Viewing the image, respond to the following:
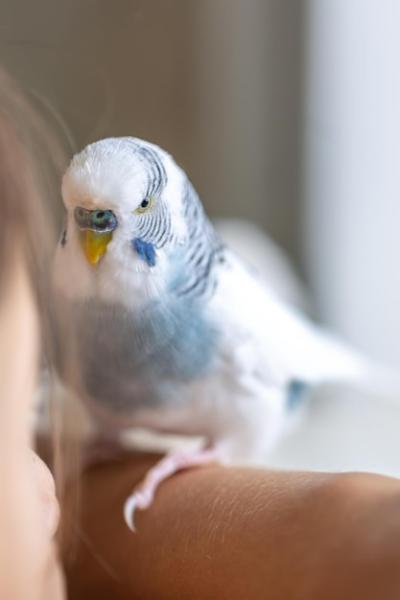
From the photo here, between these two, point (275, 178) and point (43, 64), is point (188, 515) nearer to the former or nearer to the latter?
point (43, 64)

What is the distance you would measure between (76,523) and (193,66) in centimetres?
113

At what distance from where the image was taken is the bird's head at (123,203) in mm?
472

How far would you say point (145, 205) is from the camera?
1.64ft

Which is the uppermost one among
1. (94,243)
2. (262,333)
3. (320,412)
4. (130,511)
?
(94,243)

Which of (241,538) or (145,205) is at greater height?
(145,205)

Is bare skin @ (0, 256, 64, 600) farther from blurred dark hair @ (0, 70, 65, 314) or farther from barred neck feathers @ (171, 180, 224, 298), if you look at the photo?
barred neck feathers @ (171, 180, 224, 298)

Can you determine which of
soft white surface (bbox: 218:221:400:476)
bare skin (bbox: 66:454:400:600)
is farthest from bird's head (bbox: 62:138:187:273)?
soft white surface (bbox: 218:221:400:476)

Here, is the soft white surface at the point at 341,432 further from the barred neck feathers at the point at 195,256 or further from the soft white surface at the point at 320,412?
the barred neck feathers at the point at 195,256

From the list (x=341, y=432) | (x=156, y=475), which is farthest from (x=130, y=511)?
(x=341, y=432)

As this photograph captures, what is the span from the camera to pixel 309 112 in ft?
5.47

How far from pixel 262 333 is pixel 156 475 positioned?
139 millimetres

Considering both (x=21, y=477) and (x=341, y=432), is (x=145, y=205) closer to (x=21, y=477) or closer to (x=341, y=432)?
(x=21, y=477)

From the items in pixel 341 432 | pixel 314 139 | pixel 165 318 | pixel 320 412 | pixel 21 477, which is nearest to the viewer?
pixel 21 477

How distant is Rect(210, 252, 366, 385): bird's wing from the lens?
0.62 m
